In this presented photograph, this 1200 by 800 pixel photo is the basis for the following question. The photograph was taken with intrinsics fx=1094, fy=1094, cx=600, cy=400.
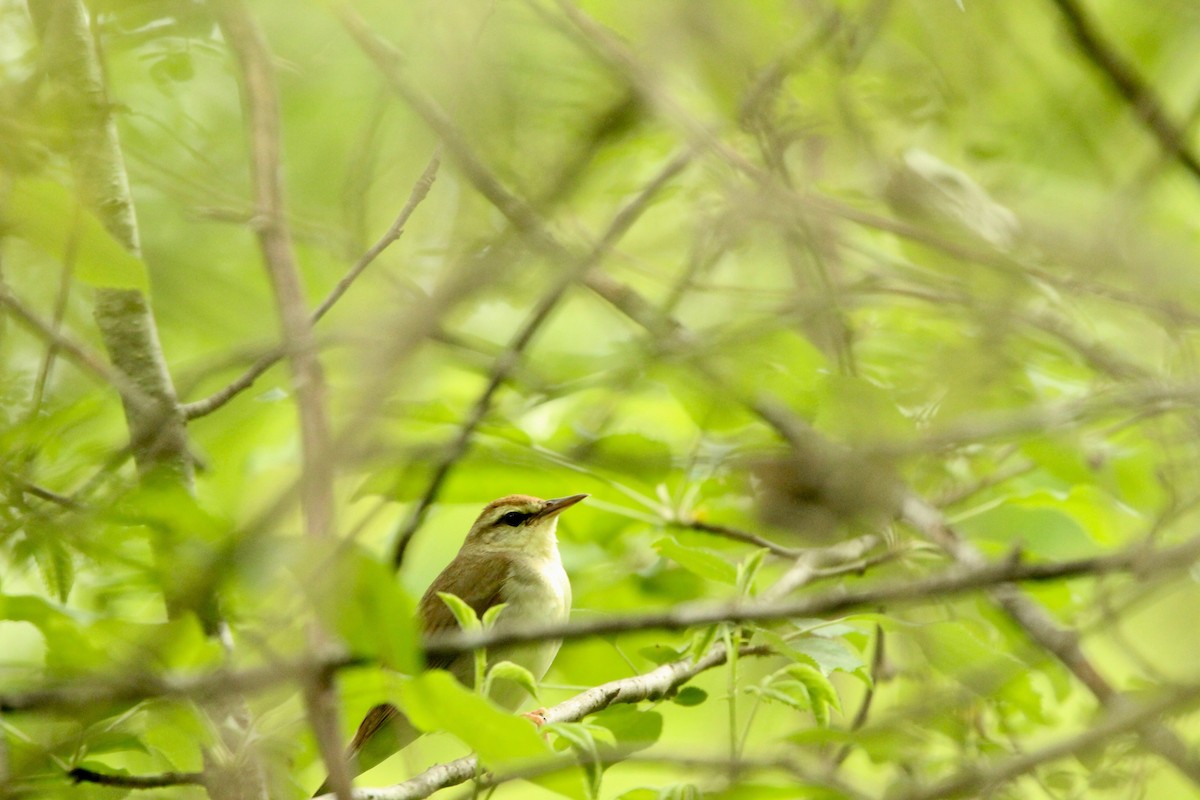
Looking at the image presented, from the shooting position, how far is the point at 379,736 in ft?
12.8

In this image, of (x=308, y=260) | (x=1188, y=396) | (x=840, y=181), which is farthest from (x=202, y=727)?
(x=840, y=181)

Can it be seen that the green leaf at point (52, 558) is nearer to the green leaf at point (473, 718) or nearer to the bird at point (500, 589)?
the green leaf at point (473, 718)

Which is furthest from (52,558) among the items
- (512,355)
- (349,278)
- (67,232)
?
(512,355)

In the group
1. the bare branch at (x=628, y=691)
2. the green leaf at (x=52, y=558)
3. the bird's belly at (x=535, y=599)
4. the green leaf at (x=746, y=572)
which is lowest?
the bird's belly at (x=535, y=599)

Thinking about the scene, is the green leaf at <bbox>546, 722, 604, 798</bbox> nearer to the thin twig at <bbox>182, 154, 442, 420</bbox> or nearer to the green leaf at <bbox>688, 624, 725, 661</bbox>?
the green leaf at <bbox>688, 624, 725, 661</bbox>

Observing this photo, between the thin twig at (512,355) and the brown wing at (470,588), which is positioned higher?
the thin twig at (512,355)

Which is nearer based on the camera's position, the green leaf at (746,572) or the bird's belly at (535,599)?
the green leaf at (746,572)

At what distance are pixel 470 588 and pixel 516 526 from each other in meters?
0.38

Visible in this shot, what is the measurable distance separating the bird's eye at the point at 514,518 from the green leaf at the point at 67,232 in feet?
9.71

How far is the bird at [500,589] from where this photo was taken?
12.7 feet

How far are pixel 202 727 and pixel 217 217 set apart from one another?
1105 millimetres

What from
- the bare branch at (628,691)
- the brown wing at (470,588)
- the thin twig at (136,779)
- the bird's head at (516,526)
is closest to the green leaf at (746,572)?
the bare branch at (628,691)

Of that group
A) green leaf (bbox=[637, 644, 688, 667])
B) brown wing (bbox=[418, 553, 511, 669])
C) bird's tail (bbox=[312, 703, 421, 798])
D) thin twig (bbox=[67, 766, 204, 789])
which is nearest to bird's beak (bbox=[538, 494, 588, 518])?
brown wing (bbox=[418, 553, 511, 669])

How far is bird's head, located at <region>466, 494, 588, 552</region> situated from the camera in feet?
15.5
